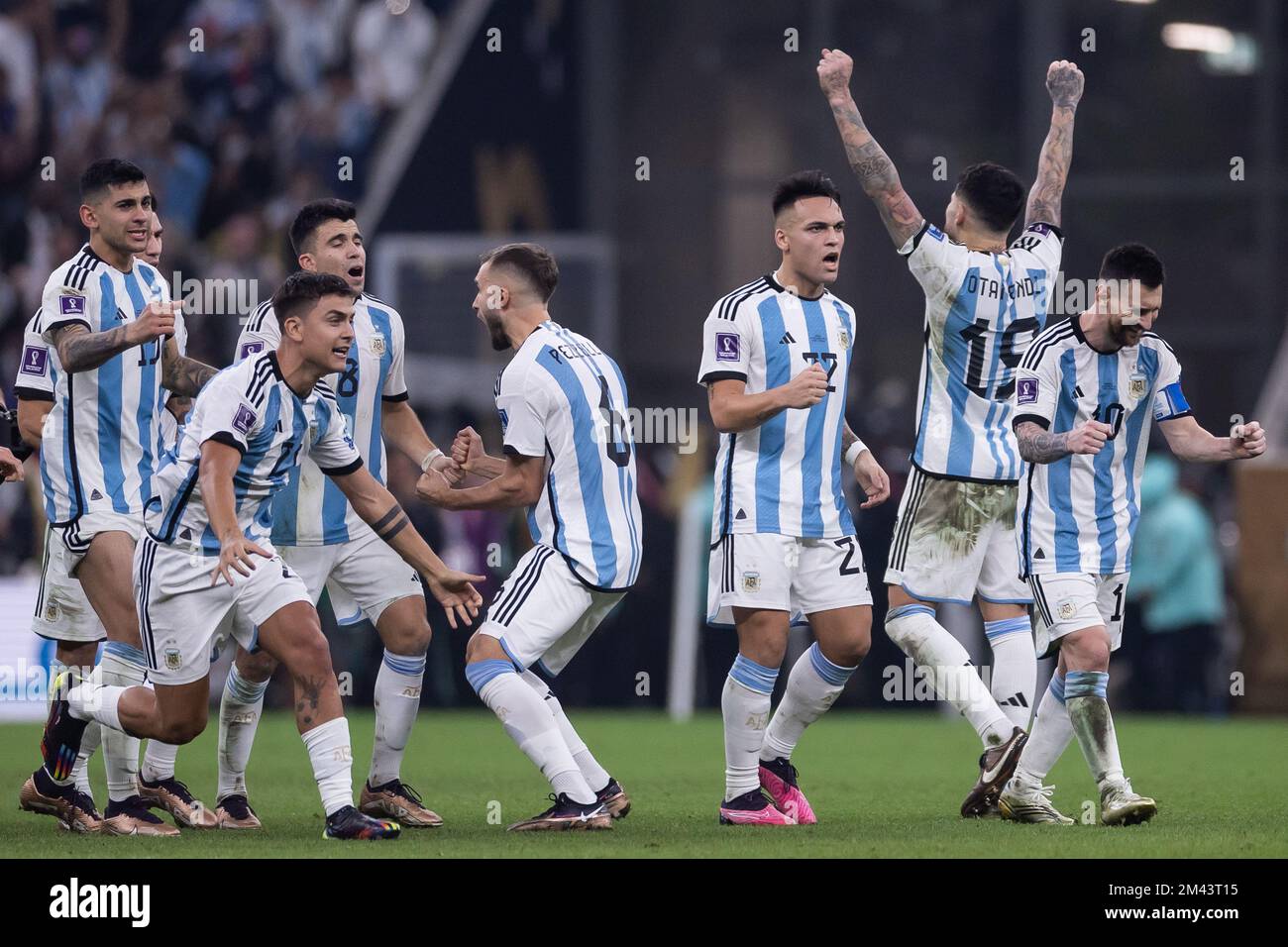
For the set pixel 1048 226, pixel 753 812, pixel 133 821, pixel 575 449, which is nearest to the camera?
pixel 575 449

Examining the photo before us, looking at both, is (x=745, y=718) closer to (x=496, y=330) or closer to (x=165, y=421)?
(x=496, y=330)

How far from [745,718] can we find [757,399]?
1.23m

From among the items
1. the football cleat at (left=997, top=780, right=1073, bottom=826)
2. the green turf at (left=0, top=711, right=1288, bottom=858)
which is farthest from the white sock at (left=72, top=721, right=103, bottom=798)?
the football cleat at (left=997, top=780, right=1073, bottom=826)

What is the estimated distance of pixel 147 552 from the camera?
23.7ft

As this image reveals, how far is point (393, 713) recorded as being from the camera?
812cm

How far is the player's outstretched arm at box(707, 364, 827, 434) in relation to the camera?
7449 millimetres

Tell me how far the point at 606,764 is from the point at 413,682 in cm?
328

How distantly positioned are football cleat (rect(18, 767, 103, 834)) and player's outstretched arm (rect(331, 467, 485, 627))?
1.63 m

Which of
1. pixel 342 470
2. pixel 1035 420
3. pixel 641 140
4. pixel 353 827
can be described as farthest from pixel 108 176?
pixel 641 140

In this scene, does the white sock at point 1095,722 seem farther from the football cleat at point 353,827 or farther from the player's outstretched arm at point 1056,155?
the football cleat at point 353,827

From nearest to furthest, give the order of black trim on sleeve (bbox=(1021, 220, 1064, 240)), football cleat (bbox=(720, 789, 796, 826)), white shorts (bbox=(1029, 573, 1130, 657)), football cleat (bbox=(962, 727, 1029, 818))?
football cleat (bbox=(962, 727, 1029, 818)), white shorts (bbox=(1029, 573, 1130, 657)), football cleat (bbox=(720, 789, 796, 826)), black trim on sleeve (bbox=(1021, 220, 1064, 240))

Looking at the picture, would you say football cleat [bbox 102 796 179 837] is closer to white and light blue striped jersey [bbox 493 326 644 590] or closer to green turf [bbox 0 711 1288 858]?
green turf [bbox 0 711 1288 858]
